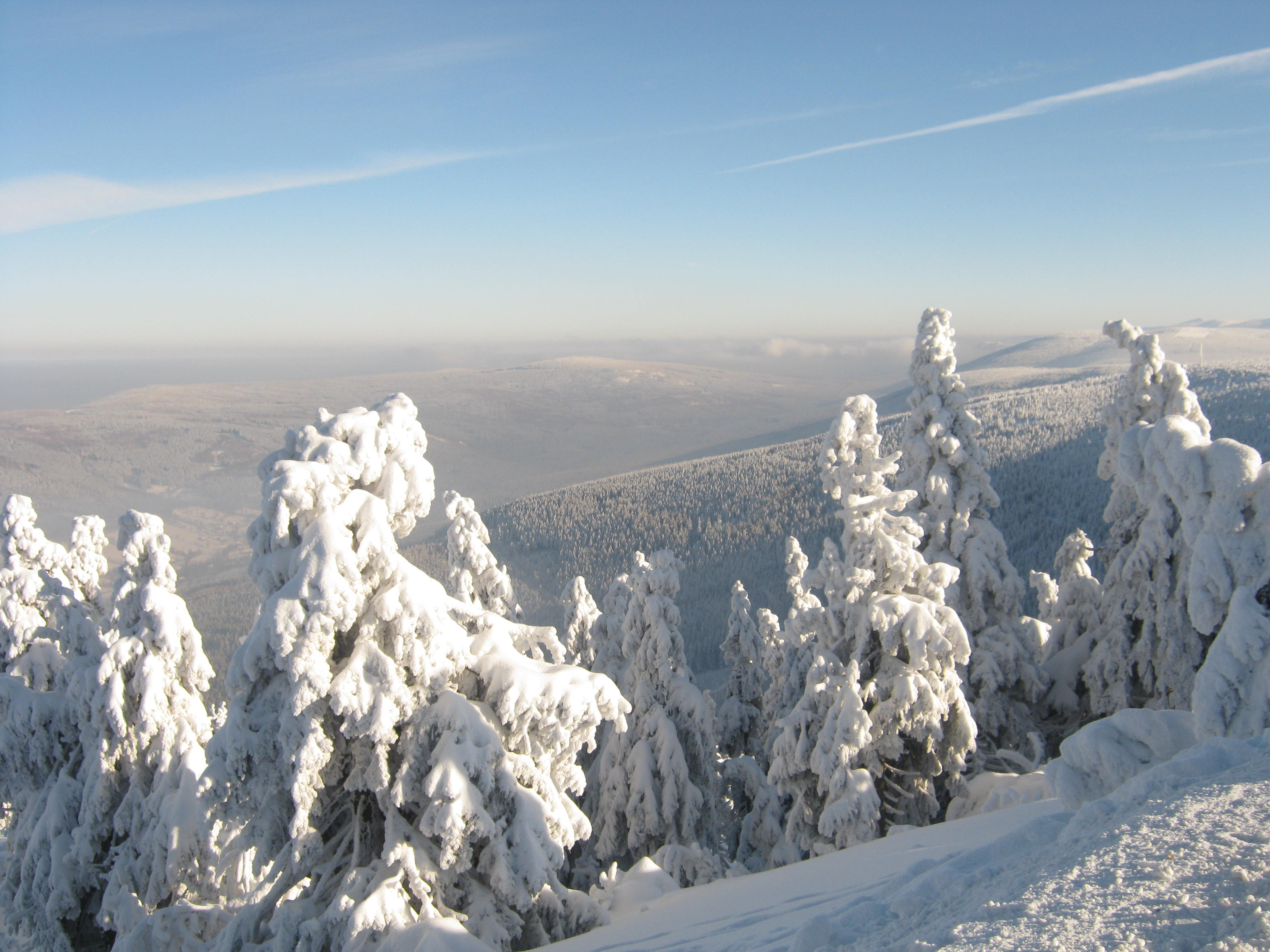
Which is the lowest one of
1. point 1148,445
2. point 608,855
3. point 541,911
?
point 608,855

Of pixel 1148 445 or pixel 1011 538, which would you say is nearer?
pixel 1148 445

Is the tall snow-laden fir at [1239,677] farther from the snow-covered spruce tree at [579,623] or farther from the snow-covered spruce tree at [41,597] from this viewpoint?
the snow-covered spruce tree at [41,597]

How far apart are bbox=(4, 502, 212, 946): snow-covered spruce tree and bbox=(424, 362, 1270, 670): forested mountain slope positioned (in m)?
91.5

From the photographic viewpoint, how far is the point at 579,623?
92.9 ft

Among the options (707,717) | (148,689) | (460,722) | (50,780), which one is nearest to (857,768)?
(707,717)

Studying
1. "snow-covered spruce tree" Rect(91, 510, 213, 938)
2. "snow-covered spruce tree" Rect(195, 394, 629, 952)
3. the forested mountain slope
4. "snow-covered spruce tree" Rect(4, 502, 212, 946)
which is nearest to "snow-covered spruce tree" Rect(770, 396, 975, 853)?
"snow-covered spruce tree" Rect(195, 394, 629, 952)

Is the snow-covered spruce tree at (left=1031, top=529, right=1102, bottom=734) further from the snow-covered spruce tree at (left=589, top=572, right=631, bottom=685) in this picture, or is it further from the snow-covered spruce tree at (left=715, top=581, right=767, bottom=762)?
the snow-covered spruce tree at (left=589, top=572, right=631, bottom=685)

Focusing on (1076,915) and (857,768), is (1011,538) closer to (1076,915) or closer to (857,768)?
(857,768)

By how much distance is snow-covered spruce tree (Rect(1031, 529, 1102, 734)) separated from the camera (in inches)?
867

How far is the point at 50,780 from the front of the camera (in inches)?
692

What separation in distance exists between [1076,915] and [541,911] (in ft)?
22.2

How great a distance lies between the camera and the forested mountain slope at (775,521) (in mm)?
121875

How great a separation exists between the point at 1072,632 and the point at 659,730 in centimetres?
1293

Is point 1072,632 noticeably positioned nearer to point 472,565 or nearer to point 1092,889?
point 472,565
